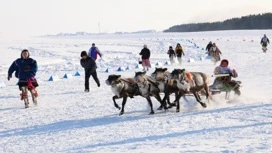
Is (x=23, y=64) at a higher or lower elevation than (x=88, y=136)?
higher

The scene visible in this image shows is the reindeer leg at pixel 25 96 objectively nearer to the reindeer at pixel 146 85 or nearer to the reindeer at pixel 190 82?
the reindeer at pixel 146 85

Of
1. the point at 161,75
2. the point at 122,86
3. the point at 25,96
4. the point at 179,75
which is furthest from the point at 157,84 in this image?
the point at 25,96

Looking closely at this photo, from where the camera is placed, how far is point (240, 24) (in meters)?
139

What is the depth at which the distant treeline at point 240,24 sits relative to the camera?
13059 centimetres

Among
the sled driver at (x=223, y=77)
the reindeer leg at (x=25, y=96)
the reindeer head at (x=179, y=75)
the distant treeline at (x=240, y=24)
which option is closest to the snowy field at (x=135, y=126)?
the reindeer leg at (x=25, y=96)

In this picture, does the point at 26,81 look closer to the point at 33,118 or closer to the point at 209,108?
the point at 33,118

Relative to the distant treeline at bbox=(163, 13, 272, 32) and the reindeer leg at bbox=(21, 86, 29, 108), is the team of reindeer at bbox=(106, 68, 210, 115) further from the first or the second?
the distant treeline at bbox=(163, 13, 272, 32)

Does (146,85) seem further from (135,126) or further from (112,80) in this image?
(135,126)

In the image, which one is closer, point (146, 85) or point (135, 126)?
point (135, 126)

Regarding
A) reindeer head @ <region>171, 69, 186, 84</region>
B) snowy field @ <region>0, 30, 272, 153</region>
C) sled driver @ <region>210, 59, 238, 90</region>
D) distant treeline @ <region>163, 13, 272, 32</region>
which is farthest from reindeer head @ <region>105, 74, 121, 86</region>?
distant treeline @ <region>163, 13, 272, 32</region>

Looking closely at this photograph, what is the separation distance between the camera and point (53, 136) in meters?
7.35

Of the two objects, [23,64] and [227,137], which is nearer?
[227,137]

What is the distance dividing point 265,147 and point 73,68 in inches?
787

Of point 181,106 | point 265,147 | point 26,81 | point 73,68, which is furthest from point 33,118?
point 73,68
